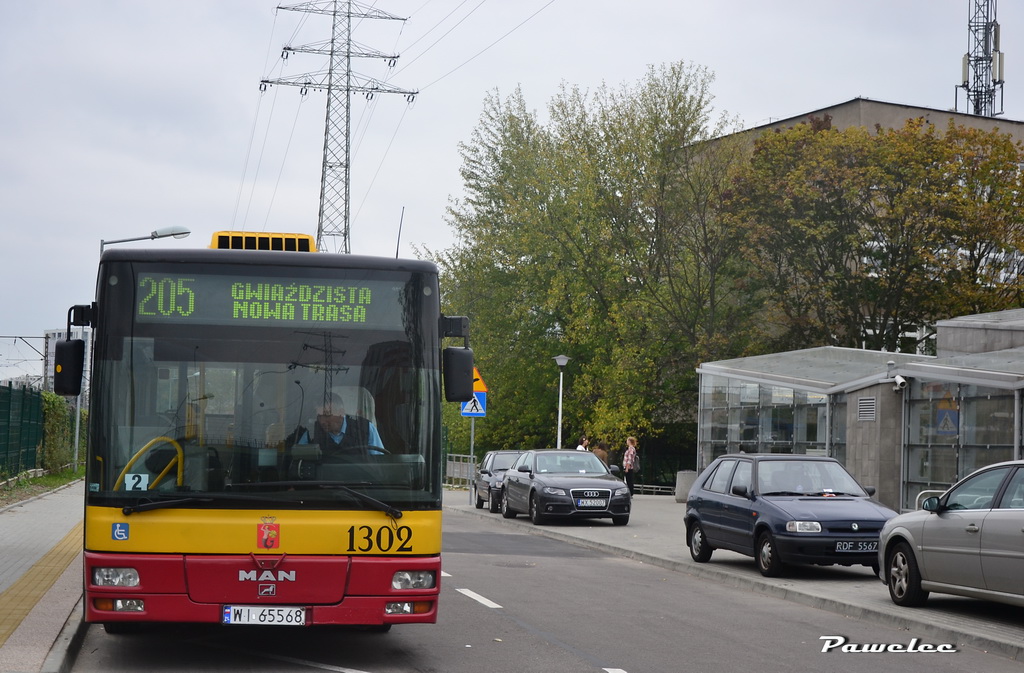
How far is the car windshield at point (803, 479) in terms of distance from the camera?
15852 mm

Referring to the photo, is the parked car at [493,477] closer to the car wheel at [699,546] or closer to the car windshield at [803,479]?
the car wheel at [699,546]

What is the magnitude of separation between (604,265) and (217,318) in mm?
39305

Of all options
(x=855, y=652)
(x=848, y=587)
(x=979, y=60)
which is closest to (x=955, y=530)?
(x=855, y=652)

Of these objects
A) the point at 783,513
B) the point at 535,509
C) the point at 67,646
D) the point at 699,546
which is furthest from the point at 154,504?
the point at 535,509

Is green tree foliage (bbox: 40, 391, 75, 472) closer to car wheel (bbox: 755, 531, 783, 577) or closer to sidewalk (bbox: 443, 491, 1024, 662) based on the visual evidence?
sidewalk (bbox: 443, 491, 1024, 662)

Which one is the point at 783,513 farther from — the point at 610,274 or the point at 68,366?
the point at 610,274

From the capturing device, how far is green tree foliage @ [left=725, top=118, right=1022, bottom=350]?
38156mm

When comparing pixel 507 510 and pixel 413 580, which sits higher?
pixel 413 580

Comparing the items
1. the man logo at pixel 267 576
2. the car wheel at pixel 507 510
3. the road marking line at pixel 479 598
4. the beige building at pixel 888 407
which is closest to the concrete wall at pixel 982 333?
the beige building at pixel 888 407

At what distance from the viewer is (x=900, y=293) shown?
39719 millimetres

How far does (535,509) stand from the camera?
25500 millimetres

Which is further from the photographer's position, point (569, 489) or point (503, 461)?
point (503, 461)

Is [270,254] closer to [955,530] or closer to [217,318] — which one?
[217,318]

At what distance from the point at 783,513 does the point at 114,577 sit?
9.25 m
